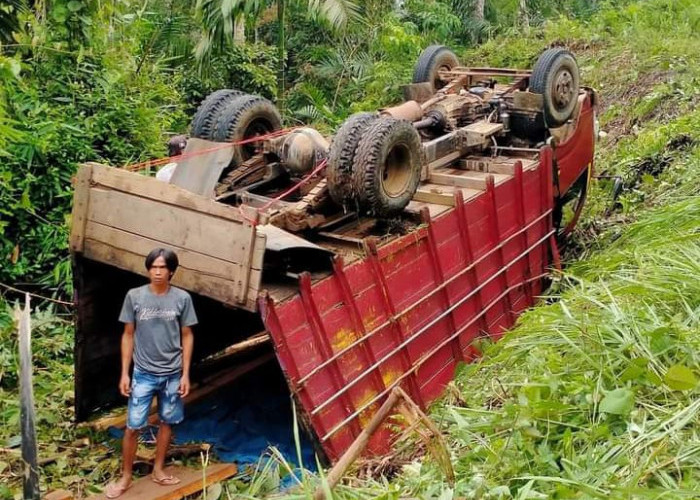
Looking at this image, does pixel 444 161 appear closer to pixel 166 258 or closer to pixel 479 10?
pixel 166 258

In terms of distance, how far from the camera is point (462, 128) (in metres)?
7.15

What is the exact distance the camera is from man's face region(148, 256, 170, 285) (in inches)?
166

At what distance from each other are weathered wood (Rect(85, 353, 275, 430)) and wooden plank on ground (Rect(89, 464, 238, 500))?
789mm

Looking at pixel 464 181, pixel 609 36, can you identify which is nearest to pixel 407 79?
pixel 609 36

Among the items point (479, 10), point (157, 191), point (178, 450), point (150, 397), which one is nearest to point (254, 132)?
point (157, 191)

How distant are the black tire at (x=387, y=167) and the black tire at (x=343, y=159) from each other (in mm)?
46

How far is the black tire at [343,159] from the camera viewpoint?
493 centimetres

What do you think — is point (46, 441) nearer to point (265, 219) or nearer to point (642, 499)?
point (265, 219)

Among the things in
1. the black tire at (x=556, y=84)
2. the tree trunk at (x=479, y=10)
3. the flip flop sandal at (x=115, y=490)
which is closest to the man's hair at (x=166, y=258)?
the flip flop sandal at (x=115, y=490)

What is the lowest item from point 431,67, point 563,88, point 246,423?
point 246,423

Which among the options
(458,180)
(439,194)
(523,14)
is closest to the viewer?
(439,194)

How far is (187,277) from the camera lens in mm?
4422

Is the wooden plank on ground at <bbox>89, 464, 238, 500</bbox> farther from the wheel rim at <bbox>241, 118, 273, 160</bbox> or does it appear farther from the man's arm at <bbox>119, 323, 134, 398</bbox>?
the wheel rim at <bbox>241, 118, 273, 160</bbox>

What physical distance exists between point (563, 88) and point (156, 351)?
5.06 m
